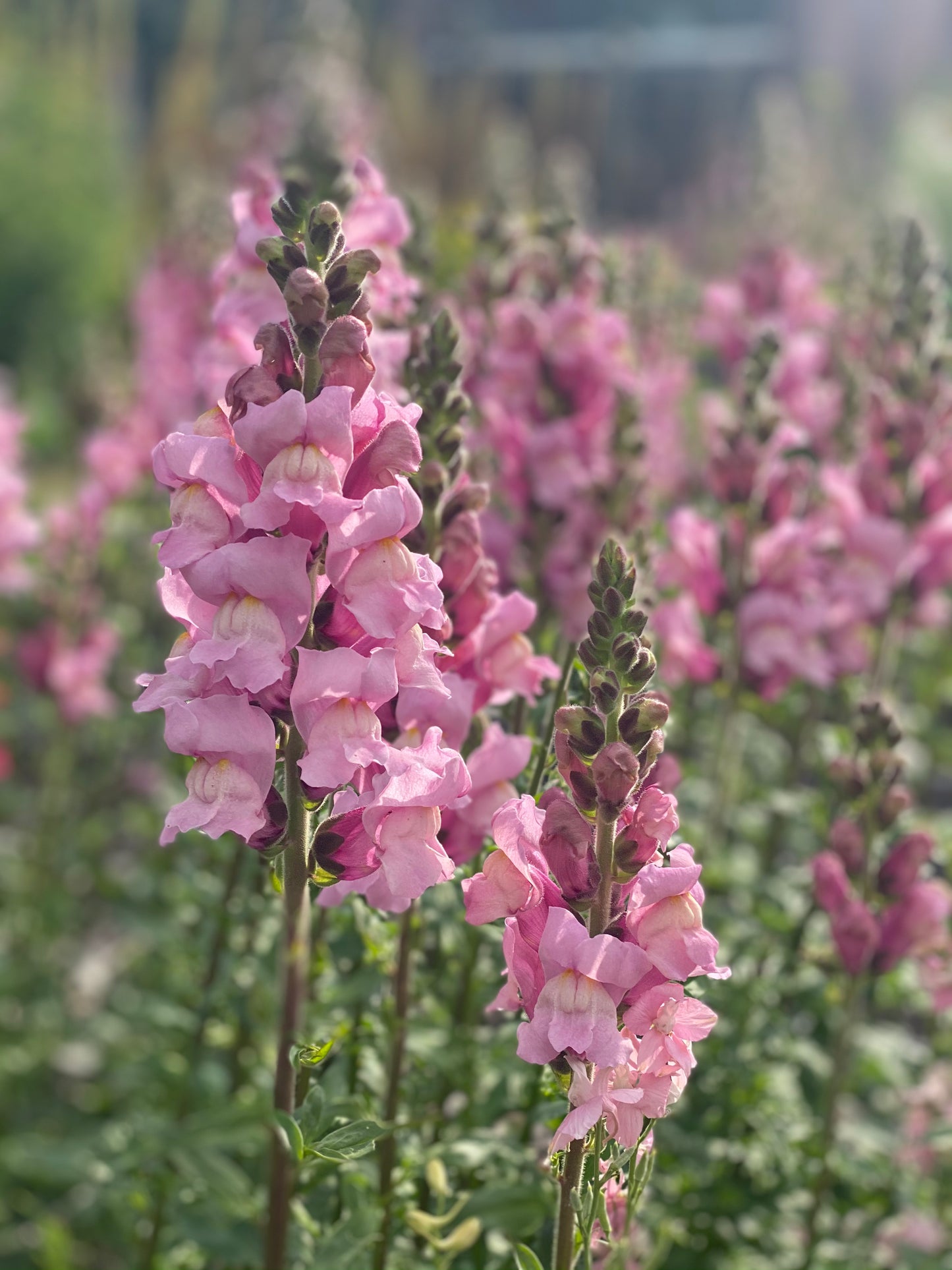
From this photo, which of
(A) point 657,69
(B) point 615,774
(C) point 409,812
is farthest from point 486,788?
(A) point 657,69

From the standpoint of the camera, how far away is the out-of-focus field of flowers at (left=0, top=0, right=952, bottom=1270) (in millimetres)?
1991

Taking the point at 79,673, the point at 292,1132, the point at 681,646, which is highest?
the point at 79,673

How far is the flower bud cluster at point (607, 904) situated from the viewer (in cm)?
129

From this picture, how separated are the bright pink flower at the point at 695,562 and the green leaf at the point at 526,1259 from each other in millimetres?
1647

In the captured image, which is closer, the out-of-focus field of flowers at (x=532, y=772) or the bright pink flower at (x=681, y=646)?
the out-of-focus field of flowers at (x=532, y=772)

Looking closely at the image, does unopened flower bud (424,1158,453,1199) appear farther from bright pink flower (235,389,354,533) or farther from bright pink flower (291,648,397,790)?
bright pink flower (235,389,354,533)

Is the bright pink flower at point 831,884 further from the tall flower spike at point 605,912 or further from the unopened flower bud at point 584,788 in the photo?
the unopened flower bud at point 584,788

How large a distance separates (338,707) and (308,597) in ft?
0.39

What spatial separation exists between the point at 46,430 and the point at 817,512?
19.3ft

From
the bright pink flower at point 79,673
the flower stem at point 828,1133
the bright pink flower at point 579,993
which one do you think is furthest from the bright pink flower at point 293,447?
the bright pink flower at point 79,673

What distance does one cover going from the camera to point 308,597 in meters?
1.34

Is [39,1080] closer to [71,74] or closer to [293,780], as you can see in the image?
[293,780]

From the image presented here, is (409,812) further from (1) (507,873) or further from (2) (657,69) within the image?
(2) (657,69)

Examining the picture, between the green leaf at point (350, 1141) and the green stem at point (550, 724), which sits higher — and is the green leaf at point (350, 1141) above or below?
below
